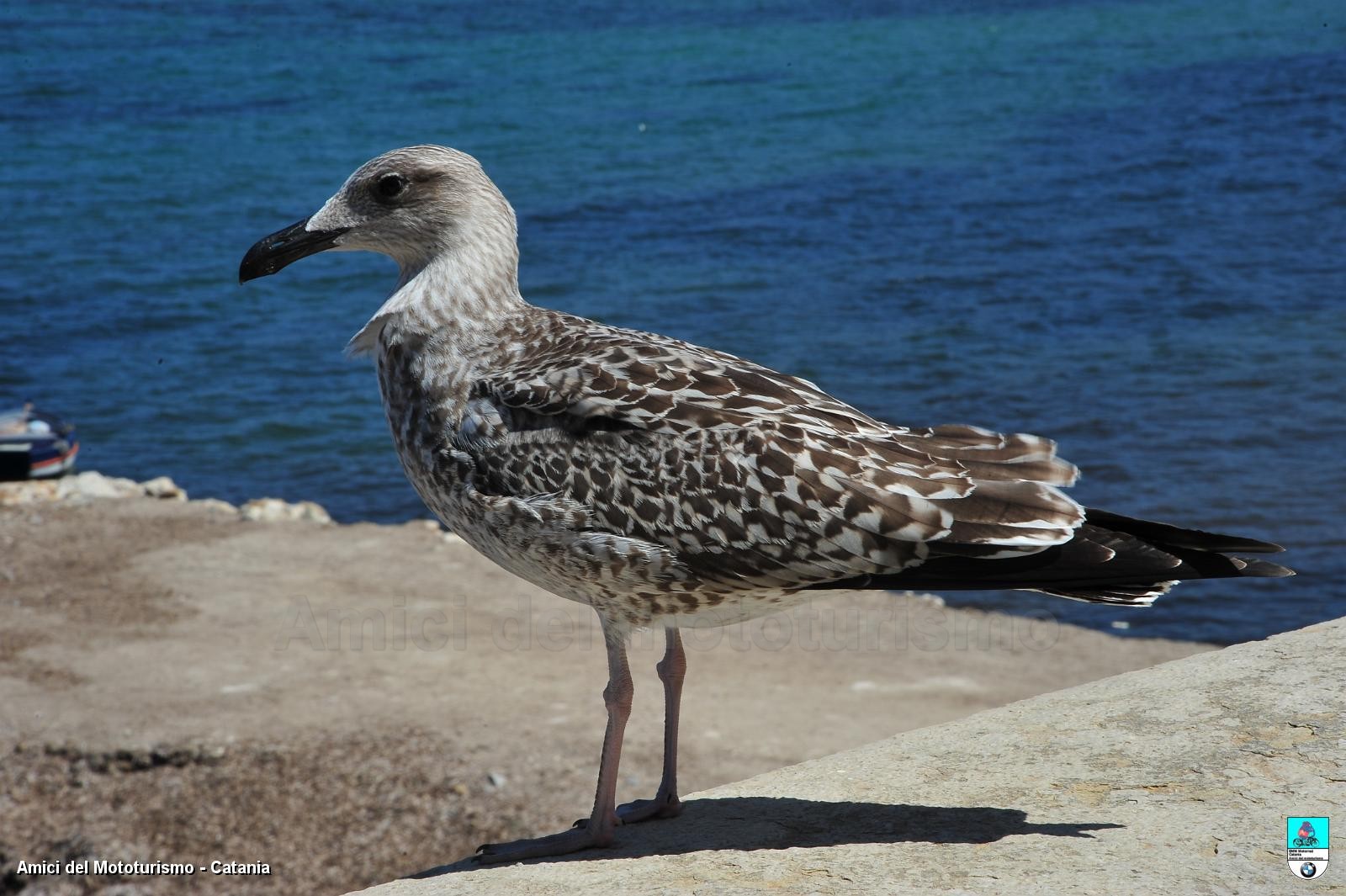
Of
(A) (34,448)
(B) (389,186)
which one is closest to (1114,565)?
(B) (389,186)

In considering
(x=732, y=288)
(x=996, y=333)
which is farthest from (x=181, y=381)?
(x=996, y=333)

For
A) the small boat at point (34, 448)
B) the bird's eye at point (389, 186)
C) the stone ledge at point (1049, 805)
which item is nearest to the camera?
the stone ledge at point (1049, 805)

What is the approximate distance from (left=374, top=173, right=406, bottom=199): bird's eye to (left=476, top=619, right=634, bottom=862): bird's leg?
1.84 metres

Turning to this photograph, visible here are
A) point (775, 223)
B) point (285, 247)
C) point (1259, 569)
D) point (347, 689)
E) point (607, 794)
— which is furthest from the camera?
point (775, 223)

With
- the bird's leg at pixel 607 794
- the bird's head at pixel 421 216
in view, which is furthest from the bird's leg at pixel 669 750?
the bird's head at pixel 421 216

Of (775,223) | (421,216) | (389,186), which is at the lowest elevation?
(775,223)

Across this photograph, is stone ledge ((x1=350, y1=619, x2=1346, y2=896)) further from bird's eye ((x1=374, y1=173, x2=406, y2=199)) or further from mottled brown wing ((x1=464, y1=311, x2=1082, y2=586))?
bird's eye ((x1=374, y1=173, x2=406, y2=199))

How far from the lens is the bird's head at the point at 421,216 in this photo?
5.74 meters

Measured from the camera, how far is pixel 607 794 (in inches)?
209

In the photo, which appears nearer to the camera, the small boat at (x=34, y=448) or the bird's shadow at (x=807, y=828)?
the bird's shadow at (x=807, y=828)

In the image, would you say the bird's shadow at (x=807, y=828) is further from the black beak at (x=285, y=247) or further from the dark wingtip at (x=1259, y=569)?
the black beak at (x=285, y=247)

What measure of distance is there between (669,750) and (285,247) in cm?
247

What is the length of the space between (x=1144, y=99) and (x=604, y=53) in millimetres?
16943

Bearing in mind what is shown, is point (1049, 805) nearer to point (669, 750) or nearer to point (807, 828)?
point (807, 828)
